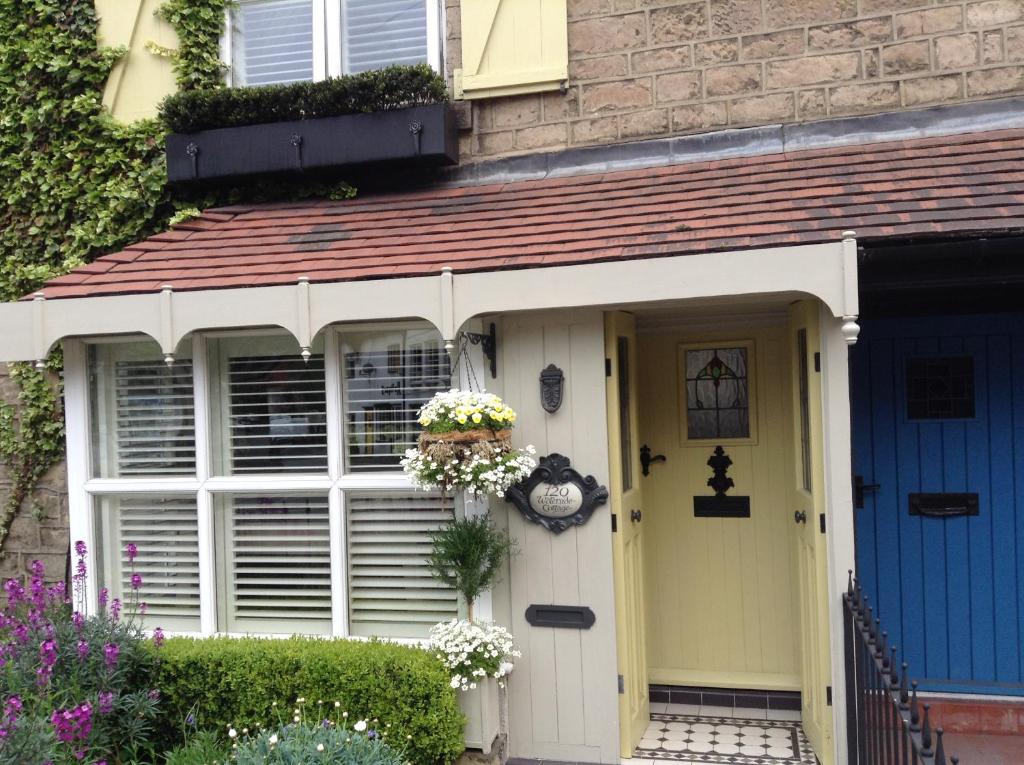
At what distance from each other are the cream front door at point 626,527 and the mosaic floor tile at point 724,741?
103mm

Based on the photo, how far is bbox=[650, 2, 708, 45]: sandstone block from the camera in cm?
518

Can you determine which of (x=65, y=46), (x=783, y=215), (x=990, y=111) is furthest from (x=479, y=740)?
→ (x=65, y=46)

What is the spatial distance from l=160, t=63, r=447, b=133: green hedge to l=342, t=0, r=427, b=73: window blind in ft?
1.21

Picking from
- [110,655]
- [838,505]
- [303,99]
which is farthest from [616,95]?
[110,655]

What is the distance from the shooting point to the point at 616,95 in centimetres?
532

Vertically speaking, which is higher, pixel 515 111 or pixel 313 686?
pixel 515 111

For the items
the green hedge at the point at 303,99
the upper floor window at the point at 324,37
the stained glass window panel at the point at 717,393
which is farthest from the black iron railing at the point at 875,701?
the upper floor window at the point at 324,37

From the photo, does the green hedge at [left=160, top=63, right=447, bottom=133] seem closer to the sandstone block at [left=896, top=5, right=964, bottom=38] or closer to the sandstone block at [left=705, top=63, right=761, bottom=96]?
the sandstone block at [left=705, top=63, right=761, bottom=96]

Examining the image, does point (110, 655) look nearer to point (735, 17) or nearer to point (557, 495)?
point (557, 495)

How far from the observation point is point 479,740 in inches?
174

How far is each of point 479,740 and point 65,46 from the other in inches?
212

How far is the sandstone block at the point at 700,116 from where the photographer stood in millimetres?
5172

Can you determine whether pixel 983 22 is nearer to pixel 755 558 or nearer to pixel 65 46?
pixel 755 558

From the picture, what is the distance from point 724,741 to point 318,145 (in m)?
4.30
